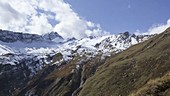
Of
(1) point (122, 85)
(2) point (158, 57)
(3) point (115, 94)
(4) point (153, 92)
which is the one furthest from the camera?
(2) point (158, 57)

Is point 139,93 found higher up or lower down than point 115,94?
lower down

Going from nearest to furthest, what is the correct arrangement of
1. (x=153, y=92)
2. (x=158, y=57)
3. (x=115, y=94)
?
(x=153, y=92)
(x=115, y=94)
(x=158, y=57)

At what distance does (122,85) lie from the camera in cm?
16238

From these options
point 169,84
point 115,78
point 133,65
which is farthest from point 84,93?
point 169,84

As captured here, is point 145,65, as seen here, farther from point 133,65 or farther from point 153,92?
point 153,92

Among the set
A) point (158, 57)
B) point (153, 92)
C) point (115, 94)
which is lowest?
point (153, 92)

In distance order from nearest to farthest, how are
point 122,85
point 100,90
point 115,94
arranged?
Result: point 115,94, point 122,85, point 100,90

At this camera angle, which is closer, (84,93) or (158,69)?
(158,69)

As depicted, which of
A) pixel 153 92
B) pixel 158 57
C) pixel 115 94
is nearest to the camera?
pixel 153 92

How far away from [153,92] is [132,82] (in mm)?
136997

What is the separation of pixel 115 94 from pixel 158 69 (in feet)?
82.9

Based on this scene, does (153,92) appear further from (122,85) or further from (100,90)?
(100,90)

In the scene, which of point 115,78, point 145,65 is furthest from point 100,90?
point 145,65

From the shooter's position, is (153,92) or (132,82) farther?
(132,82)
